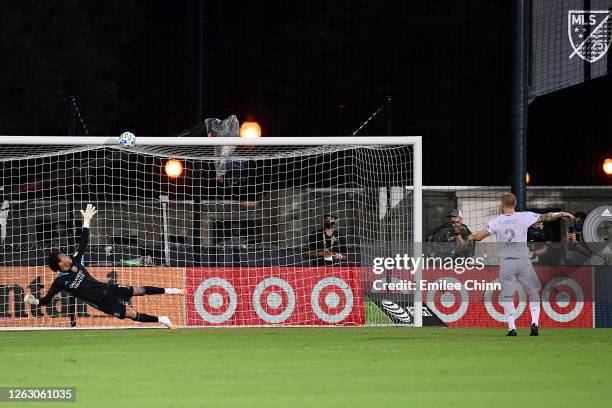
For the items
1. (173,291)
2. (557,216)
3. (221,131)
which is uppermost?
(221,131)

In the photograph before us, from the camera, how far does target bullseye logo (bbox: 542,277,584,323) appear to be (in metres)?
21.1

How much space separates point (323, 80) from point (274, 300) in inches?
958

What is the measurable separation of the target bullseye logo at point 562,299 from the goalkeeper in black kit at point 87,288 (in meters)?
6.49

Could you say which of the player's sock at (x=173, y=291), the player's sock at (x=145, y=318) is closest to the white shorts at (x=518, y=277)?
the player's sock at (x=173, y=291)

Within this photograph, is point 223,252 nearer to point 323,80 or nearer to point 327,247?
point 327,247

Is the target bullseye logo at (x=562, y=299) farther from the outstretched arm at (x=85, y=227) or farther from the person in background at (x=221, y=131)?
the outstretched arm at (x=85, y=227)

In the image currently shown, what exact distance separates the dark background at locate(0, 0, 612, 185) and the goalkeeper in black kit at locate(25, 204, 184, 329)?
17.9 m

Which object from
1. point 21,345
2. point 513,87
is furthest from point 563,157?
point 21,345

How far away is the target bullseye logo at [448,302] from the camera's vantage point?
21.0 metres

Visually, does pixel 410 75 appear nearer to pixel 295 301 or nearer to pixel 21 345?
pixel 295 301

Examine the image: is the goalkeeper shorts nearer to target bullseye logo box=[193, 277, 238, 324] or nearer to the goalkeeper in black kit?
the goalkeeper in black kit

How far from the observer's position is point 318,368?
13.4 metres

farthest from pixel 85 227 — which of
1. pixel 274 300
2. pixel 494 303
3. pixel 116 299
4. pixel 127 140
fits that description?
pixel 494 303

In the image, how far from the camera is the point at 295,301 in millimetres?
20953
